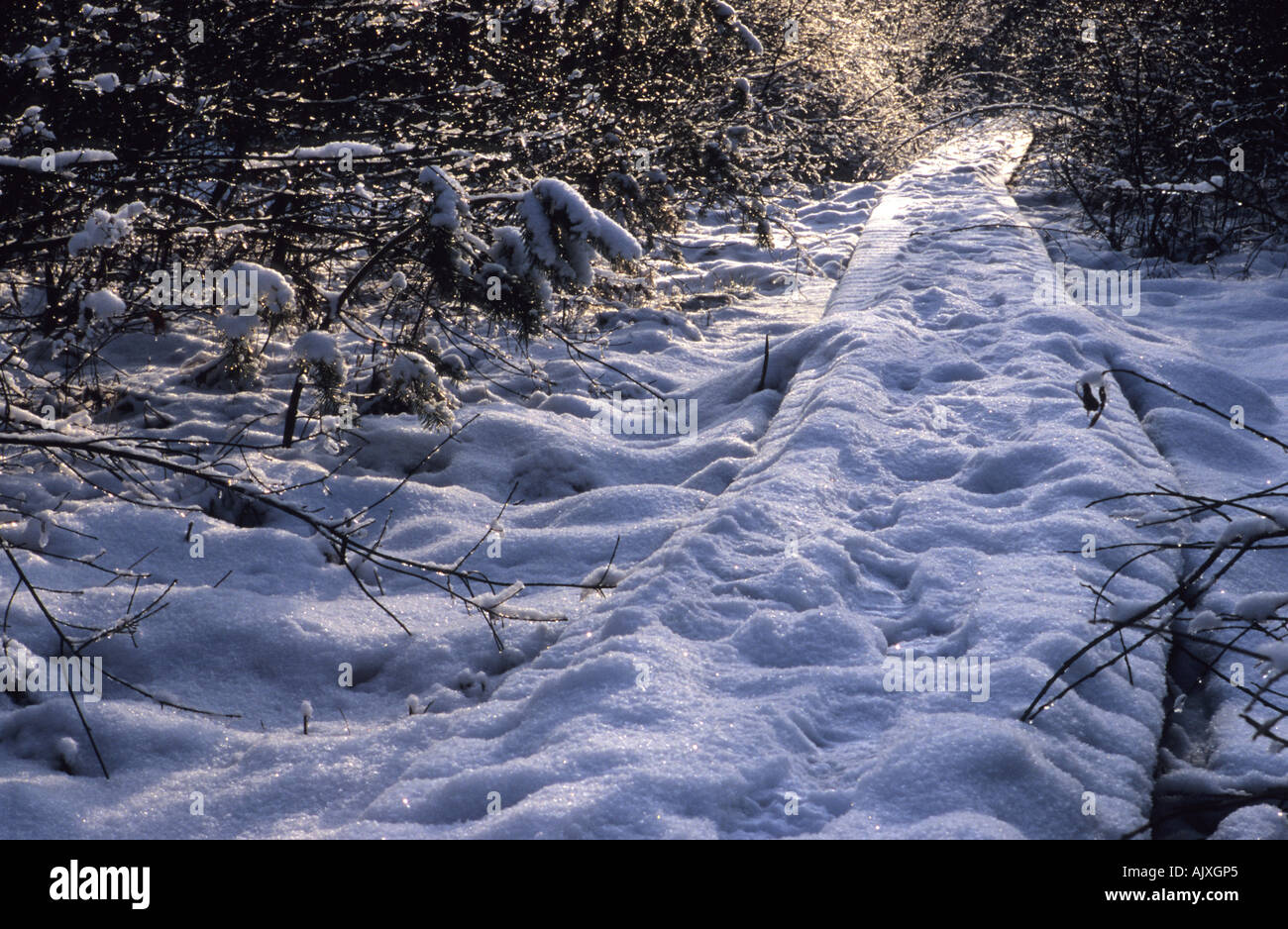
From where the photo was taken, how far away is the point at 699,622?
2.68 m

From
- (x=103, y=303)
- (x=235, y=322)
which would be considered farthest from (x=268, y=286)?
(x=103, y=303)

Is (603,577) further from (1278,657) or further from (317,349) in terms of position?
(1278,657)

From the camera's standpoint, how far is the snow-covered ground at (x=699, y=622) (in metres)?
2.01

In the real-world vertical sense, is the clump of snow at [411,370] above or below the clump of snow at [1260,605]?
above

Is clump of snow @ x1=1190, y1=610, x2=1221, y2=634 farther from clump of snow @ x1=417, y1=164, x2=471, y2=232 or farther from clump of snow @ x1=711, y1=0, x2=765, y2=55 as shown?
clump of snow @ x1=711, y1=0, x2=765, y2=55

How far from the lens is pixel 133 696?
102 inches

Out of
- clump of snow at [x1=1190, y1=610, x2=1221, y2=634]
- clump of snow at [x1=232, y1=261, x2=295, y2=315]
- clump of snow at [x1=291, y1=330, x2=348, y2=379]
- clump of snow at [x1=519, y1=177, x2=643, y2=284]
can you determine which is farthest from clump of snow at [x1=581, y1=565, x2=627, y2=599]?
clump of snow at [x1=1190, y1=610, x2=1221, y2=634]

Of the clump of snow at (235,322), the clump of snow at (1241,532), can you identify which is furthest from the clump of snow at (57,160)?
the clump of snow at (1241,532)

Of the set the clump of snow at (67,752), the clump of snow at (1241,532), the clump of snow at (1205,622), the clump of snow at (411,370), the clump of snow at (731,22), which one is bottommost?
the clump of snow at (67,752)

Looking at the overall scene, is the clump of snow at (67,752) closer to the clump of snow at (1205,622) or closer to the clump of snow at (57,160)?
the clump of snow at (57,160)

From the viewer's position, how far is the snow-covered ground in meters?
2.01
